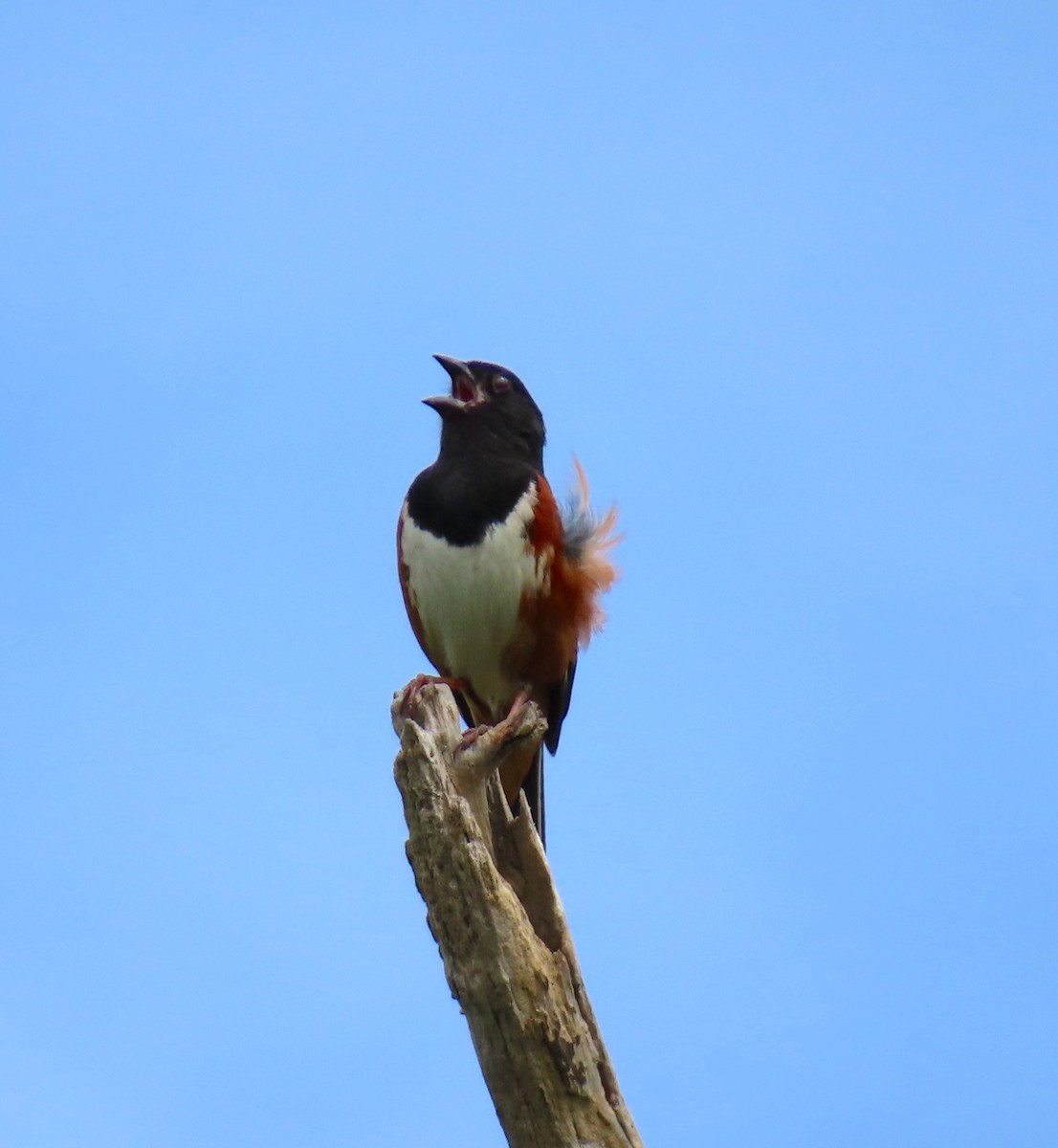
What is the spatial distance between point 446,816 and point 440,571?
5.89 feet

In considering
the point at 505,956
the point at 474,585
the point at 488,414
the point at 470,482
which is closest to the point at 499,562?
the point at 474,585

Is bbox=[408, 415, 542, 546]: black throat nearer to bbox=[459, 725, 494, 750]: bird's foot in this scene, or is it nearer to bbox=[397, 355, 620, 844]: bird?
bbox=[397, 355, 620, 844]: bird

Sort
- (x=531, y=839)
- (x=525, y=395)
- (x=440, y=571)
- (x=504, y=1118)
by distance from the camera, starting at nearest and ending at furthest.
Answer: (x=504, y=1118) < (x=531, y=839) < (x=440, y=571) < (x=525, y=395)

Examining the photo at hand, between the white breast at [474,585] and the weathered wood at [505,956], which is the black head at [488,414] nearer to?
the white breast at [474,585]

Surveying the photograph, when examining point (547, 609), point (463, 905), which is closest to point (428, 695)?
point (463, 905)

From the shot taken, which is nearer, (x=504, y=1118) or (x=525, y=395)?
(x=504, y=1118)

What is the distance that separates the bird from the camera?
6.64 meters

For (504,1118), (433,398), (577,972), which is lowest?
(504,1118)

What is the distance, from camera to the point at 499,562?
6.61 metres

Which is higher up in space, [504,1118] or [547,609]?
[547,609]

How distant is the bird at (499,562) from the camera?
6645 mm

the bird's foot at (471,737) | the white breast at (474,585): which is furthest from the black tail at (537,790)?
the bird's foot at (471,737)

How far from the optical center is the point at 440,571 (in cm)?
666

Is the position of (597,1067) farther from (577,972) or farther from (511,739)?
(511,739)
